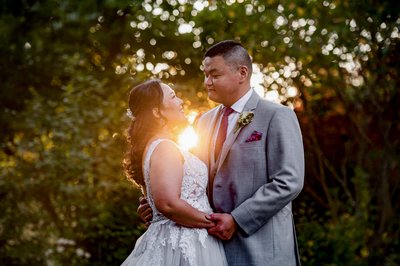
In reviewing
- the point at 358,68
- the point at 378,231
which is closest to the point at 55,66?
the point at 358,68

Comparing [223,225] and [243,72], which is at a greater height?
[243,72]

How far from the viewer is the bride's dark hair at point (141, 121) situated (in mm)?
3689

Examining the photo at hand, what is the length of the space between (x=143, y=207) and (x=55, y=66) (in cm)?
741

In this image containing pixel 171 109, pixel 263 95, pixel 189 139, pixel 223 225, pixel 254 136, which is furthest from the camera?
pixel 263 95

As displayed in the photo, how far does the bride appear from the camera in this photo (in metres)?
3.46

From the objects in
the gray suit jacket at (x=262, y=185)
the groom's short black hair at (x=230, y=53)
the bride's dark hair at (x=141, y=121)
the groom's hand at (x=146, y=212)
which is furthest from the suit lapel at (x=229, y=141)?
the groom's hand at (x=146, y=212)

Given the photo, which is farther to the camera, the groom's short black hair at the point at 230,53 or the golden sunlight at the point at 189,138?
the golden sunlight at the point at 189,138

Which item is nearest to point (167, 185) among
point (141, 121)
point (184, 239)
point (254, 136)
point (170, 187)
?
point (170, 187)

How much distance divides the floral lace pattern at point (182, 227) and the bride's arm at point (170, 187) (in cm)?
7

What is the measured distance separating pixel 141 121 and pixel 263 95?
407 cm

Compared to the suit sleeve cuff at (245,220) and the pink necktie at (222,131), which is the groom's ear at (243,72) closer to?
the pink necktie at (222,131)

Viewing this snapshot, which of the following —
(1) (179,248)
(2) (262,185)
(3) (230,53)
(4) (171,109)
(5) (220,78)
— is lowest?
(1) (179,248)

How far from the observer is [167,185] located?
3.42 m

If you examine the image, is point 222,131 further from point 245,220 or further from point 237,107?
point 245,220
